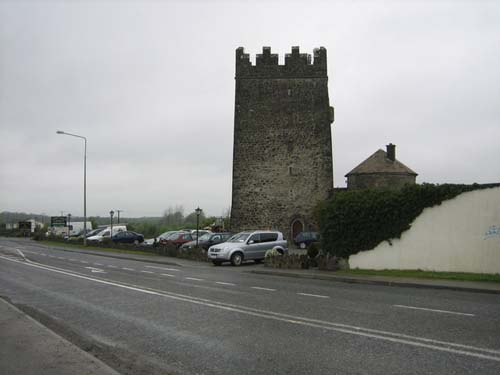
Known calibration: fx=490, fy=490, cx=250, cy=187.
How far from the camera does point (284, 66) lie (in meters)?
42.0

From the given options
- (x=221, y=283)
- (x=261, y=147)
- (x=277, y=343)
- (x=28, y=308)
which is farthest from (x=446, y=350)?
(x=261, y=147)

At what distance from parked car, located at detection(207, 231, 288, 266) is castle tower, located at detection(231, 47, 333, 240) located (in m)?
14.3

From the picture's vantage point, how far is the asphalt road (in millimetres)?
6543

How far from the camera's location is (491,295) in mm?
13695

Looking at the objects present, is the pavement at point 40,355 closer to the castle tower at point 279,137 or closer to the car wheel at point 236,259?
the car wheel at point 236,259

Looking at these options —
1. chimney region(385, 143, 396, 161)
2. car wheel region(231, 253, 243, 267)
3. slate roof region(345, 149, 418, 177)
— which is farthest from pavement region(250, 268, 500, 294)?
chimney region(385, 143, 396, 161)

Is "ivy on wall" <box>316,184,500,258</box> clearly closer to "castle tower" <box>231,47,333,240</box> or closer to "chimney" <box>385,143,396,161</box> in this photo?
"castle tower" <box>231,47,333,240</box>

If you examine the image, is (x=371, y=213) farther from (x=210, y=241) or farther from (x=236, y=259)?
(x=210, y=241)

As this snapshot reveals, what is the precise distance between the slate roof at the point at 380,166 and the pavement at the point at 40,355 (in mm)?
40825

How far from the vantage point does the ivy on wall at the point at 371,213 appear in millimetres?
19000

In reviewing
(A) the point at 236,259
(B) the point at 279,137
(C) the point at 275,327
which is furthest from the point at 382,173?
(C) the point at 275,327

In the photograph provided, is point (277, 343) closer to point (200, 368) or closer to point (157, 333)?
point (200, 368)

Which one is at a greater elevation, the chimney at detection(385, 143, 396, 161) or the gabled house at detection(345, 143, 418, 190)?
the chimney at detection(385, 143, 396, 161)

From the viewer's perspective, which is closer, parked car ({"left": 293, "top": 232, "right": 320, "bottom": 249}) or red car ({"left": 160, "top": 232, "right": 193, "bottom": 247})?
red car ({"left": 160, "top": 232, "right": 193, "bottom": 247})
